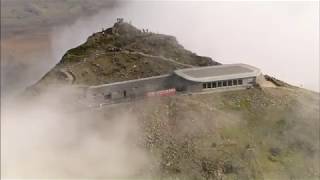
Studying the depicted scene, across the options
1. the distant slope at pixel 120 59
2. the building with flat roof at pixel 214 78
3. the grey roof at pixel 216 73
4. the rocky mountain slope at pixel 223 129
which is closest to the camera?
the rocky mountain slope at pixel 223 129

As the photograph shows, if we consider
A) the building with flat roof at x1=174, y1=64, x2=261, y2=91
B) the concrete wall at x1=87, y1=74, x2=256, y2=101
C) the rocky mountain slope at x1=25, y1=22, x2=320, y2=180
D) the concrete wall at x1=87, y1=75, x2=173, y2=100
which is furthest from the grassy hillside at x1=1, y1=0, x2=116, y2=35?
the building with flat roof at x1=174, y1=64, x2=261, y2=91

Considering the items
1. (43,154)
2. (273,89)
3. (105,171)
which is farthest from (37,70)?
(273,89)

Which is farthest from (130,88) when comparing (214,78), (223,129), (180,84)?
(223,129)

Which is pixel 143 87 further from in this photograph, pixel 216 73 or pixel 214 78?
pixel 216 73

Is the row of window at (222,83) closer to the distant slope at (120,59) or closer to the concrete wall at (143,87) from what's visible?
the concrete wall at (143,87)

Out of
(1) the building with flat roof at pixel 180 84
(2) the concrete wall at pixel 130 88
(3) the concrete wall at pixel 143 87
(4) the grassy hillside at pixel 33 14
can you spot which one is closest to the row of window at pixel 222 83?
(1) the building with flat roof at pixel 180 84

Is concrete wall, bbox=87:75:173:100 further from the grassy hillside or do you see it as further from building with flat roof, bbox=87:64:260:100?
the grassy hillside
